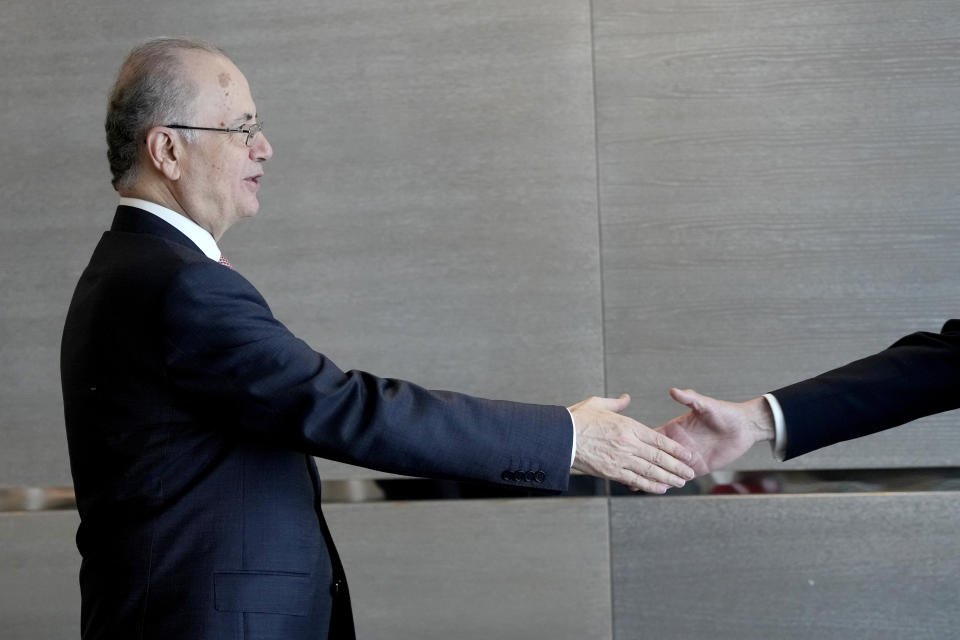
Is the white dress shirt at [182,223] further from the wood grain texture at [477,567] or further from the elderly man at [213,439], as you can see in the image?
the wood grain texture at [477,567]

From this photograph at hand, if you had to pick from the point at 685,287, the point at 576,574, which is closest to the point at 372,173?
the point at 685,287

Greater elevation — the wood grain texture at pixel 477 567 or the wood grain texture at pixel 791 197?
the wood grain texture at pixel 791 197

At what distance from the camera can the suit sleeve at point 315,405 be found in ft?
5.09

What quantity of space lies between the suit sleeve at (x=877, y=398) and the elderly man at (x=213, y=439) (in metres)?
0.68

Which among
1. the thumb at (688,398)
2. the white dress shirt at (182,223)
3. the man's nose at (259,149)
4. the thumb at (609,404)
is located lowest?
the thumb at (688,398)

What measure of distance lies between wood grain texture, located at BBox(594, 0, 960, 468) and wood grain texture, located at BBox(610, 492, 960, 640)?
0.53 feet

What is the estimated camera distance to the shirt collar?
1761mm

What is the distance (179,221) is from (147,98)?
0.75 ft

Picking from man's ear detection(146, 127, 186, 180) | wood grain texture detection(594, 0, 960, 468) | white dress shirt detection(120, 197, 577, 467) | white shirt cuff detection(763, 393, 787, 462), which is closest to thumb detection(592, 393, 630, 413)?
white dress shirt detection(120, 197, 577, 467)

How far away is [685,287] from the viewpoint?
118 inches

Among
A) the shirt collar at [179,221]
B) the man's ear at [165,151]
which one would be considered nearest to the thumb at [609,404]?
the shirt collar at [179,221]

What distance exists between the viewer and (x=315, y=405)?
1.57 m

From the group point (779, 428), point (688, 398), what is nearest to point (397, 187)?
point (688, 398)

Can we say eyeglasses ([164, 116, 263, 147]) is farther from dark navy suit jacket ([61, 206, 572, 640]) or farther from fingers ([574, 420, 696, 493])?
fingers ([574, 420, 696, 493])
